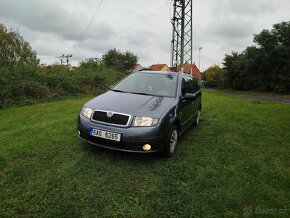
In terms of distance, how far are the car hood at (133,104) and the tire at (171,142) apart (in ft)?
1.48

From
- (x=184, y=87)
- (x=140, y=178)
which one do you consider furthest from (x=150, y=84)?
(x=140, y=178)

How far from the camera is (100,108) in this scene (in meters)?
4.21

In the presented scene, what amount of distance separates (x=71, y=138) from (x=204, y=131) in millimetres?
3421

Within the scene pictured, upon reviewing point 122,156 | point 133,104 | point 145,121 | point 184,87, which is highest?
point 184,87

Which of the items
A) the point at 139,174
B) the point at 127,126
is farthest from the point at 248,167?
the point at 127,126

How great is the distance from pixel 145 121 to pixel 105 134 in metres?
0.68

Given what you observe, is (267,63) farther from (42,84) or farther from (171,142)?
(171,142)

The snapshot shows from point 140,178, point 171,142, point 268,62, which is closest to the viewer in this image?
point 140,178

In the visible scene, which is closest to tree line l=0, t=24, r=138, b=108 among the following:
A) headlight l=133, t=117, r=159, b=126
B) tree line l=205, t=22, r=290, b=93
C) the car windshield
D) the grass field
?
the grass field

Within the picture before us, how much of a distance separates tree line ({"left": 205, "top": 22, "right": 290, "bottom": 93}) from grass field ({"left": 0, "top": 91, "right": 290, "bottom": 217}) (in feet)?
78.9

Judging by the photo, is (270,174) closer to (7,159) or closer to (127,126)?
(127,126)

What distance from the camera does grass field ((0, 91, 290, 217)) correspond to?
2.97 metres

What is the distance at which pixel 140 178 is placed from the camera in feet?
12.2

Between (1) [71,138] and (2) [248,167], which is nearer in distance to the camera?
(2) [248,167]
